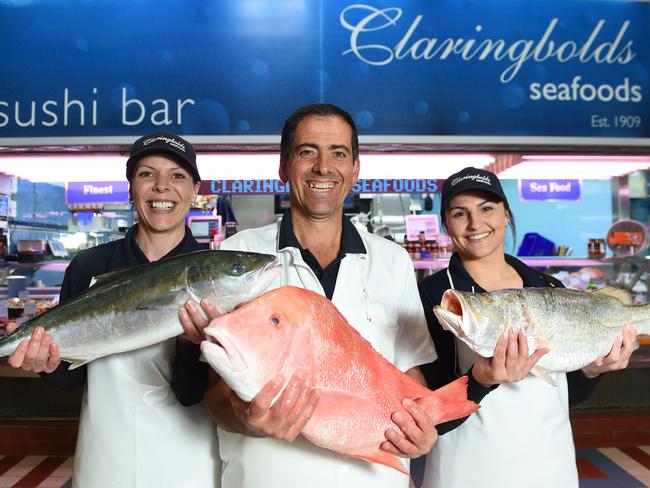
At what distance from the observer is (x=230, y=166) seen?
4.13m

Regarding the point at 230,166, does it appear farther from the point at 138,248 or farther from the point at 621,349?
the point at 621,349

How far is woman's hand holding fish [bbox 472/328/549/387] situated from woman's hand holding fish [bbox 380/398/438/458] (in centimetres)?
26

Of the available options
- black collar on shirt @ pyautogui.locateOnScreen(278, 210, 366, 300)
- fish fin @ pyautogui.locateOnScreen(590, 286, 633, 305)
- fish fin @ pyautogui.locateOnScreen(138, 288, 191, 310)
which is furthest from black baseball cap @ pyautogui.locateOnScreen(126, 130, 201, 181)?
fish fin @ pyautogui.locateOnScreen(590, 286, 633, 305)

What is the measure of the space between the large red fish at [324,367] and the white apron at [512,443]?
55cm

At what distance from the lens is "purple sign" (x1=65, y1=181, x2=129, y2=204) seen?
427cm

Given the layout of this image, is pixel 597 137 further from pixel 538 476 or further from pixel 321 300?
pixel 321 300

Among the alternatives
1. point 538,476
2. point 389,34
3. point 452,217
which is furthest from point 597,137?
point 538,476

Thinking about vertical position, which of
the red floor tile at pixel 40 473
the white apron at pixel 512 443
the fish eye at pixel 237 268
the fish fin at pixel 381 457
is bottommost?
the red floor tile at pixel 40 473

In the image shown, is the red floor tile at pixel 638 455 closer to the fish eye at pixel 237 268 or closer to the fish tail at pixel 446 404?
the fish tail at pixel 446 404

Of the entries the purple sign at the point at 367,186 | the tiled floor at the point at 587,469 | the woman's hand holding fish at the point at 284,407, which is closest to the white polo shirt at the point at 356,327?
the woman's hand holding fish at the point at 284,407

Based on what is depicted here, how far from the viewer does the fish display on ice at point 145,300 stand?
136 centimetres

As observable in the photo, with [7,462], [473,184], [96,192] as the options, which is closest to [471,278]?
[473,184]

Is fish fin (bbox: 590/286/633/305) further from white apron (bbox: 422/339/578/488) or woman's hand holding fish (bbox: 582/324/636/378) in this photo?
white apron (bbox: 422/339/578/488)

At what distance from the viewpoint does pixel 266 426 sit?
3.77 ft
